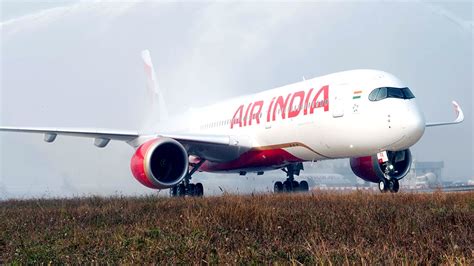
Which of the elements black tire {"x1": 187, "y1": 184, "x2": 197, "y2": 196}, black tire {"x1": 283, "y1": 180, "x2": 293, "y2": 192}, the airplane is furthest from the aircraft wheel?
black tire {"x1": 187, "y1": 184, "x2": 197, "y2": 196}

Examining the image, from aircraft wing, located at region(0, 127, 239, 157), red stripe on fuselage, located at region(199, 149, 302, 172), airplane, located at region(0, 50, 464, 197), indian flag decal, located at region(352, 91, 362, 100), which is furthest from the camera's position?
aircraft wing, located at region(0, 127, 239, 157)

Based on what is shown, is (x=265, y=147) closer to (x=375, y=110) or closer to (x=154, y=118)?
(x=375, y=110)

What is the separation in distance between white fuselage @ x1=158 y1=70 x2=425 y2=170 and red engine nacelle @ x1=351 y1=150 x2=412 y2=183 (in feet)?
4.25

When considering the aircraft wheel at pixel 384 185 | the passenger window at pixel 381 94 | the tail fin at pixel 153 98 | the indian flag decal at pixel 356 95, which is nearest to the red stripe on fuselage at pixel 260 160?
the indian flag decal at pixel 356 95

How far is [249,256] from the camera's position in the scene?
19.2 feet

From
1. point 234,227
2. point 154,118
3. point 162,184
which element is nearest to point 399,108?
point 162,184

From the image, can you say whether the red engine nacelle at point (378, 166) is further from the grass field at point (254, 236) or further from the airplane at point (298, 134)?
the grass field at point (254, 236)

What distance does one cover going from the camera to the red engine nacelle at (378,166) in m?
19.6

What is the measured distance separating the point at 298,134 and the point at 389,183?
11.5 feet

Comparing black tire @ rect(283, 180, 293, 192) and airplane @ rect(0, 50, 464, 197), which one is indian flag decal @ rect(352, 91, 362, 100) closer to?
airplane @ rect(0, 50, 464, 197)

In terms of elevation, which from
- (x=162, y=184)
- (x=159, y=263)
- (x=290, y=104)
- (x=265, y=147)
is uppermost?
(x=290, y=104)

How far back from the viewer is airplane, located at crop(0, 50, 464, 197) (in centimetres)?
1777

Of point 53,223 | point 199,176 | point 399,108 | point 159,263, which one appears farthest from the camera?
point 199,176

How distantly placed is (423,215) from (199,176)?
38.0 metres
